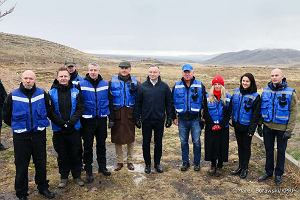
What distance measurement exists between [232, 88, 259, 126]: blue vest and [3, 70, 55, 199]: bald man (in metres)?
3.70

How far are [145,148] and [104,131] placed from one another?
103 cm

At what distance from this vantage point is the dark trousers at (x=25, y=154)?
6573 millimetres

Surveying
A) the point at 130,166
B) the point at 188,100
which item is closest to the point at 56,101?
the point at 130,166

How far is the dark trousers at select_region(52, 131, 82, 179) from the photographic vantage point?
7.21 meters

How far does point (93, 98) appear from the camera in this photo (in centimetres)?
752

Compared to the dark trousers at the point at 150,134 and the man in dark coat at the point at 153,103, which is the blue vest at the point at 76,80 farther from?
the dark trousers at the point at 150,134

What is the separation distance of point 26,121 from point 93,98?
1494 mm

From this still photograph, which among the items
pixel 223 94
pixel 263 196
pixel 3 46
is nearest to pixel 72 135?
pixel 223 94

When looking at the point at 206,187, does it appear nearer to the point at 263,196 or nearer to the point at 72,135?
the point at 263,196

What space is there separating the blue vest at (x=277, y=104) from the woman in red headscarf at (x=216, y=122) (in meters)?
0.79

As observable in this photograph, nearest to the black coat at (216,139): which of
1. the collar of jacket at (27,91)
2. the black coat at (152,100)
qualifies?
the black coat at (152,100)

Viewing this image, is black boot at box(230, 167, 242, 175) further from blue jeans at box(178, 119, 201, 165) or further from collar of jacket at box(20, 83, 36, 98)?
collar of jacket at box(20, 83, 36, 98)

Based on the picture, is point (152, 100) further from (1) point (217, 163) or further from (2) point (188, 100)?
(1) point (217, 163)

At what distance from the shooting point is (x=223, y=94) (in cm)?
788
